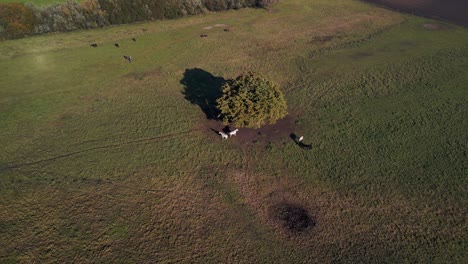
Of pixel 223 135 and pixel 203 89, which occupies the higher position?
pixel 203 89

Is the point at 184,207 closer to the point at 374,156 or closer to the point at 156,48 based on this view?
the point at 374,156

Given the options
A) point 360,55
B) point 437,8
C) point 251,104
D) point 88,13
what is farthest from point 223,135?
point 437,8

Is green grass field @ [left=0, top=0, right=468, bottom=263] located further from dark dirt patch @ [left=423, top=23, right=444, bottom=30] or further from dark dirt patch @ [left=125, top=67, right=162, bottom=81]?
dark dirt patch @ [left=423, top=23, right=444, bottom=30]

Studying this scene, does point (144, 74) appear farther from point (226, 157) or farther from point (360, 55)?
point (360, 55)

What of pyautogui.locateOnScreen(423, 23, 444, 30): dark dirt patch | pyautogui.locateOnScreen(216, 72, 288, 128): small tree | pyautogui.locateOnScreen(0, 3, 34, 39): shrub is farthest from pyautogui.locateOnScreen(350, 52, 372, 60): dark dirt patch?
pyautogui.locateOnScreen(0, 3, 34, 39): shrub

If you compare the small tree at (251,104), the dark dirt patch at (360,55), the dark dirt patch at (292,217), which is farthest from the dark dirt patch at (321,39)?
the dark dirt patch at (292,217)

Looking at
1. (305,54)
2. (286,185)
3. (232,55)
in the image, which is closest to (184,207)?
(286,185)

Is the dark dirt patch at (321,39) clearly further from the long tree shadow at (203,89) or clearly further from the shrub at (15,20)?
the shrub at (15,20)
